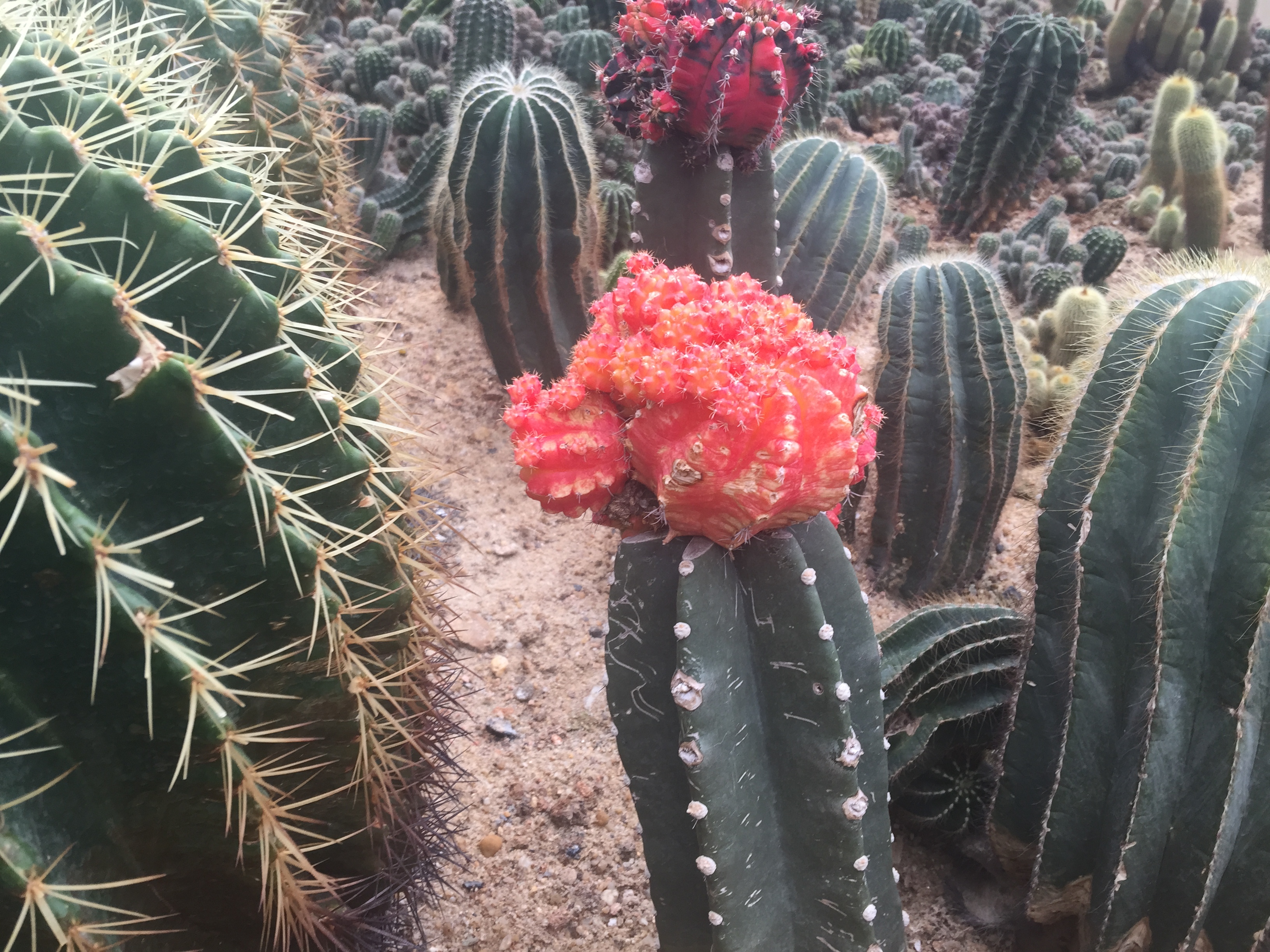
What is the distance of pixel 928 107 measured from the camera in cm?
535

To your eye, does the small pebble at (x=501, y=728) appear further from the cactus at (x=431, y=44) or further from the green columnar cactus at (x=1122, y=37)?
the green columnar cactus at (x=1122, y=37)

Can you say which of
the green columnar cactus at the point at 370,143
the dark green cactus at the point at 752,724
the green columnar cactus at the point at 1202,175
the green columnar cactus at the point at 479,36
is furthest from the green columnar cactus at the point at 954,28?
the dark green cactus at the point at 752,724

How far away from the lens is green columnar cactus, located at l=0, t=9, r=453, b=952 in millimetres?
874

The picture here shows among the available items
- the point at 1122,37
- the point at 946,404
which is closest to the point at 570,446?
the point at 946,404

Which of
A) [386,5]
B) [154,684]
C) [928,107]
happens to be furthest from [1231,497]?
[386,5]

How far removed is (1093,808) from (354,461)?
141 cm

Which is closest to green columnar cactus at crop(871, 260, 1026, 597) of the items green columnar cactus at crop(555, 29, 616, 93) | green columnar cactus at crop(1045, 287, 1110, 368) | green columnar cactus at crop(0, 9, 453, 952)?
green columnar cactus at crop(1045, 287, 1110, 368)

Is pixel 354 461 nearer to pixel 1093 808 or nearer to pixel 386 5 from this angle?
pixel 1093 808

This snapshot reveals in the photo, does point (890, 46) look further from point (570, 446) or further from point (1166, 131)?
point (570, 446)

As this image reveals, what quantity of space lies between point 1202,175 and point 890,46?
246 cm

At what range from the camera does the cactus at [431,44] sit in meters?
5.36

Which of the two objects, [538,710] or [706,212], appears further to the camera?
[538,710]

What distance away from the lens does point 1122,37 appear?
19.5 ft

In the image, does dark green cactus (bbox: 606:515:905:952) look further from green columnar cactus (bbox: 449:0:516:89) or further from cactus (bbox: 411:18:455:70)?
cactus (bbox: 411:18:455:70)
